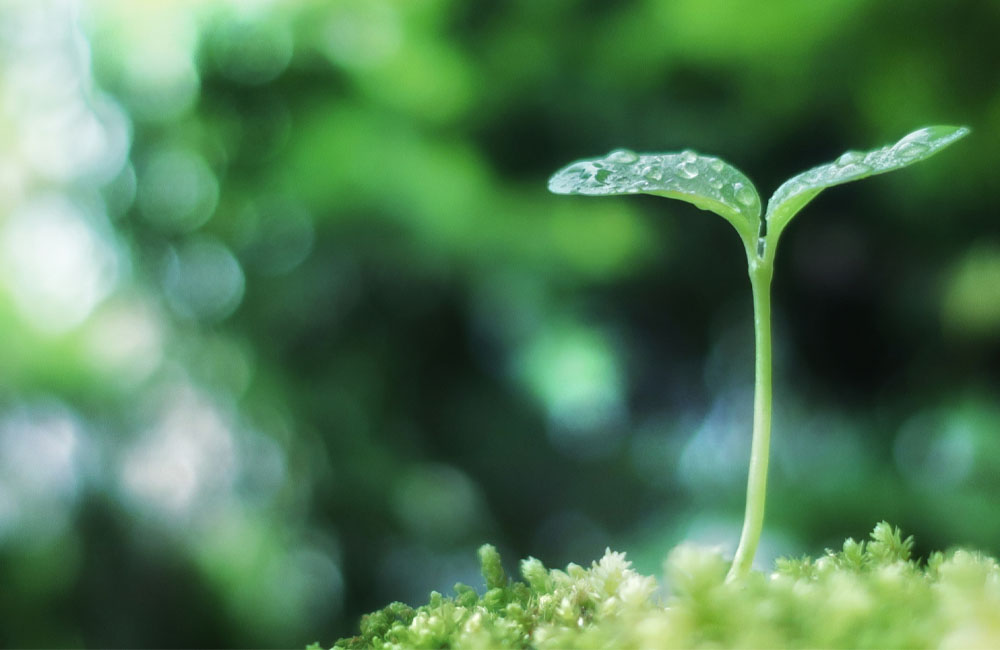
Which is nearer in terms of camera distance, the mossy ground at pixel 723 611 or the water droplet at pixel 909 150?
the mossy ground at pixel 723 611

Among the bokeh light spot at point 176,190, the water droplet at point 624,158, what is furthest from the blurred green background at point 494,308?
the water droplet at point 624,158

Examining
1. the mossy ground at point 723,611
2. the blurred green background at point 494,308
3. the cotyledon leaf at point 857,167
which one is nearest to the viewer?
the mossy ground at point 723,611

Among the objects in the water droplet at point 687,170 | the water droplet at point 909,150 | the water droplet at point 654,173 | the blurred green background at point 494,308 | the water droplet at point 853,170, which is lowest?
the water droplet at point 853,170

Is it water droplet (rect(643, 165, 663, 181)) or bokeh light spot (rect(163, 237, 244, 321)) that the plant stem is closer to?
water droplet (rect(643, 165, 663, 181))

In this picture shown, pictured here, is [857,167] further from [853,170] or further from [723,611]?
[723,611]

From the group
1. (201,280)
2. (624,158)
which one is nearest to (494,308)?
(201,280)

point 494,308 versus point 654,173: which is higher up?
point 494,308

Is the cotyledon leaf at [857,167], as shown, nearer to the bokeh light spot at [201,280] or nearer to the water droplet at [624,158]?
the water droplet at [624,158]
